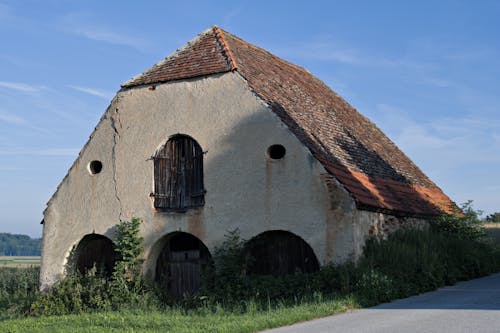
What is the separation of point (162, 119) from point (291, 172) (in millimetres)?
3927

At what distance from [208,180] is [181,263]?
2.32 m

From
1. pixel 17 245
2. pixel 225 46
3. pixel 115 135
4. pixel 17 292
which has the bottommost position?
pixel 17 292

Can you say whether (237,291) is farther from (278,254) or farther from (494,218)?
(494,218)

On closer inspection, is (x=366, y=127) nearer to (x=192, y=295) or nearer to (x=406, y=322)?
(x=192, y=295)

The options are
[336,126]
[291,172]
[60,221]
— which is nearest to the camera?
[291,172]

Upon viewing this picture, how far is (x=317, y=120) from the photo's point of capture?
57.0 ft

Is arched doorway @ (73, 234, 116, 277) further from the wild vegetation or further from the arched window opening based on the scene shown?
the arched window opening

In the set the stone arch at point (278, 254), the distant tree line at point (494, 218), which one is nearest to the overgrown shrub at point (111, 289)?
the stone arch at point (278, 254)

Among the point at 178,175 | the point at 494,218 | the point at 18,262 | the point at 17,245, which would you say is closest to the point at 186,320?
the point at 178,175

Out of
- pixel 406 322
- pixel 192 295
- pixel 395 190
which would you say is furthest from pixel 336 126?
pixel 406 322

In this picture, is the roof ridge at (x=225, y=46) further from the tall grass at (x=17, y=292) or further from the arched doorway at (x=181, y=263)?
the tall grass at (x=17, y=292)

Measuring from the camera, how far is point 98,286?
15.5 metres

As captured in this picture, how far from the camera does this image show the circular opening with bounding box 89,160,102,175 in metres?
17.0

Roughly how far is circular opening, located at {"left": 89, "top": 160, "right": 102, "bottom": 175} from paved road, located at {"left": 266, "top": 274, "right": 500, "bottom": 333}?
8.65 meters
